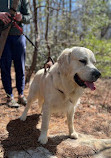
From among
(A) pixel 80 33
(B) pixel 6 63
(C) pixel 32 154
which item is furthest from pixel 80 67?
(A) pixel 80 33

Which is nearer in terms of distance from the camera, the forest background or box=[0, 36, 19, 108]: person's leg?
box=[0, 36, 19, 108]: person's leg

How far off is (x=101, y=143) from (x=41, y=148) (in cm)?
91

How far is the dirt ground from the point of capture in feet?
8.48

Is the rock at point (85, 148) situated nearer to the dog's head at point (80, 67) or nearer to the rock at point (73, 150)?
the rock at point (73, 150)

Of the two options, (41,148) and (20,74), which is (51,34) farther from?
(41,148)

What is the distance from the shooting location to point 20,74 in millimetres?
4000

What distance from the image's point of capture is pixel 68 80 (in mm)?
2535

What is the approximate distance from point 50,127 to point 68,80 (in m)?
1.24

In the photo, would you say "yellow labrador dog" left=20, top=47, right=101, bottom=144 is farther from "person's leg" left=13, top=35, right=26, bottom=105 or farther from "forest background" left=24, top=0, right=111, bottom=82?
"forest background" left=24, top=0, right=111, bottom=82

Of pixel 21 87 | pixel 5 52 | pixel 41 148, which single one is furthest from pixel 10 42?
pixel 41 148

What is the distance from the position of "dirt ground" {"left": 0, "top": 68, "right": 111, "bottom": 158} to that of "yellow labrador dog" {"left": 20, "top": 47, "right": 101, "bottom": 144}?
0.77ft

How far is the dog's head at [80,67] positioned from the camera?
7.65ft

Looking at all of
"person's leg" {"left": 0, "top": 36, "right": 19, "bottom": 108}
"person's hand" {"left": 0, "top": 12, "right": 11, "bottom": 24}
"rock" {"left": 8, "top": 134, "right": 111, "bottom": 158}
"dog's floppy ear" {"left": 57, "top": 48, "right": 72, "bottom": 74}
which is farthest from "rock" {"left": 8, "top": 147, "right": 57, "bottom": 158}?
"person's hand" {"left": 0, "top": 12, "right": 11, "bottom": 24}

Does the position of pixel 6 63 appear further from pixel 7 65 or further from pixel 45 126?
pixel 45 126
